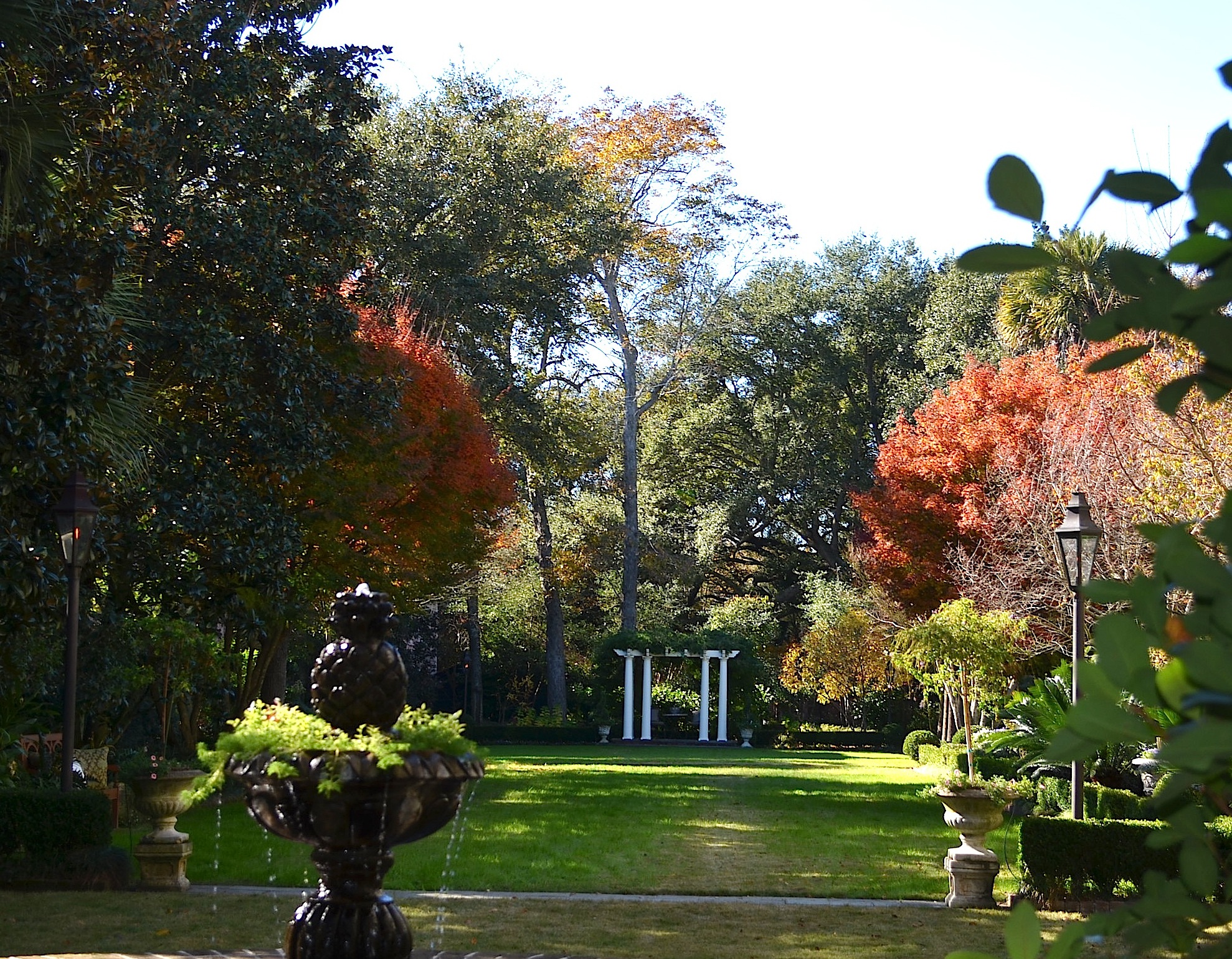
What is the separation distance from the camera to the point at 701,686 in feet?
103

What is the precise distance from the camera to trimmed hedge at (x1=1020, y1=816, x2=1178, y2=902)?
889 centimetres

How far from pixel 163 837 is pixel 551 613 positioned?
956 inches

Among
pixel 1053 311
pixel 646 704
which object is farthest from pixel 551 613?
pixel 1053 311

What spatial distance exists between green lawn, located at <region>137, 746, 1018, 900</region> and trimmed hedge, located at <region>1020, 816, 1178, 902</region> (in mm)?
700

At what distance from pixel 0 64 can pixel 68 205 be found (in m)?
1.94

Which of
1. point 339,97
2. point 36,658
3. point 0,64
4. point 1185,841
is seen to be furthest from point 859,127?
point 1185,841

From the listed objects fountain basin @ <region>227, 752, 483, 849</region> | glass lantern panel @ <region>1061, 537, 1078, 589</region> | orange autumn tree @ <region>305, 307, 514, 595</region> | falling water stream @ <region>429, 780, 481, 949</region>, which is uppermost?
orange autumn tree @ <region>305, 307, 514, 595</region>

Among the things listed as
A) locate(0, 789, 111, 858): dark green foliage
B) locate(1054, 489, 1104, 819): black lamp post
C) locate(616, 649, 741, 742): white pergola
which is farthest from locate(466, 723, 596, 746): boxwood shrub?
locate(1054, 489, 1104, 819): black lamp post

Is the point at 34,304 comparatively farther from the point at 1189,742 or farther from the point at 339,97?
the point at 1189,742

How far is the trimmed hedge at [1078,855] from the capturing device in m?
8.89

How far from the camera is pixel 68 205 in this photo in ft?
32.2

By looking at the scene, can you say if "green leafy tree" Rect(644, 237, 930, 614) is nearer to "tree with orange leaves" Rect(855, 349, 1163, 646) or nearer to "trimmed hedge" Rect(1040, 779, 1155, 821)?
"tree with orange leaves" Rect(855, 349, 1163, 646)

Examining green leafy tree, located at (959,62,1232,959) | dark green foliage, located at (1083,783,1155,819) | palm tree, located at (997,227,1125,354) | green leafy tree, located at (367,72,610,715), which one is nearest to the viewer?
green leafy tree, located at (959,62,1232,959)

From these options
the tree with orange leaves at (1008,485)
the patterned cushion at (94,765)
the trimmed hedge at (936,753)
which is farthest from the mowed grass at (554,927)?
the trimmed hedge at (936,753)
